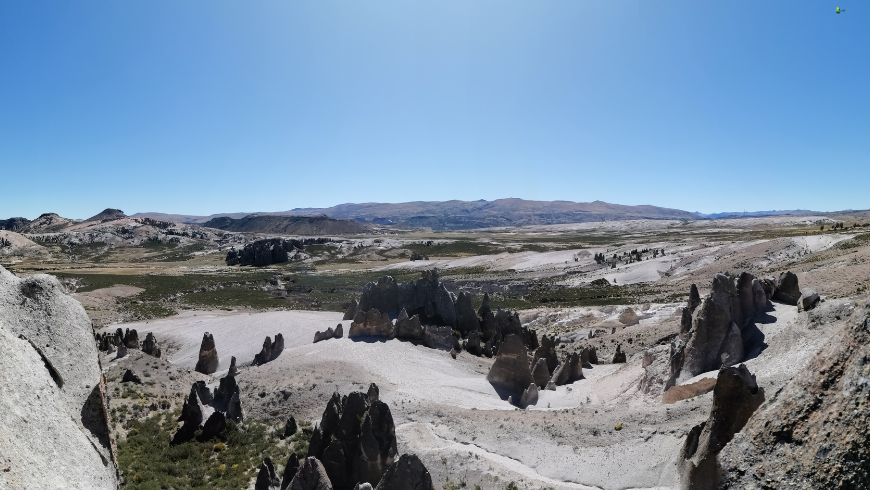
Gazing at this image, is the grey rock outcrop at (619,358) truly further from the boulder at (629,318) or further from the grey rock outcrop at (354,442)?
the grey rock outcrop at (354,442)

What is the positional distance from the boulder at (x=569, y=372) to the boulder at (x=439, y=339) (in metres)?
9.64

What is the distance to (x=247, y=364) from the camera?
36.4m

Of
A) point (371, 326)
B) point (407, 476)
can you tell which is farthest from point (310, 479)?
point (371, 326)

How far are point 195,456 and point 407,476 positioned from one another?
11828mm

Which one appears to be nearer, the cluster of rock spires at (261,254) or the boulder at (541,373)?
the boulder at (541,373)

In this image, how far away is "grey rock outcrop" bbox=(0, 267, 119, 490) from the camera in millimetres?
7785

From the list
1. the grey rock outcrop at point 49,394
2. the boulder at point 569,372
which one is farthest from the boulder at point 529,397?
the grey rock outcrop at point 49,394

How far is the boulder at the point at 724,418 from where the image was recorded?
1068 cm

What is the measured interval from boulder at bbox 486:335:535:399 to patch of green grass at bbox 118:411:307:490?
1327cm

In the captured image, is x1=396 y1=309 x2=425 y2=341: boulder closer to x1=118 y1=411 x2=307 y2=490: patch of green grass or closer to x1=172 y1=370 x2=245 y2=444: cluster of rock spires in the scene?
x1=172 y1=370 x2=245 y2=444: cluster of rock spires

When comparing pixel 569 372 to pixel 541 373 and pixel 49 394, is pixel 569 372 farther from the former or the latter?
pixel 49 394

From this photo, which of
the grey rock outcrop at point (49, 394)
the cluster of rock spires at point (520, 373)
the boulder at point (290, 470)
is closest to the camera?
the grey rock outcrop at point (49, 394)

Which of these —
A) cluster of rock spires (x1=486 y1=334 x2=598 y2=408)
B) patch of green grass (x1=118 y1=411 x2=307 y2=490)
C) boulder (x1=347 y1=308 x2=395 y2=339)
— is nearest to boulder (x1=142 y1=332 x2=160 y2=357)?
boulder (x1=347 y1=308 x2=395 y2=339)

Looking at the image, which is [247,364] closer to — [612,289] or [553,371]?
[553,371]
